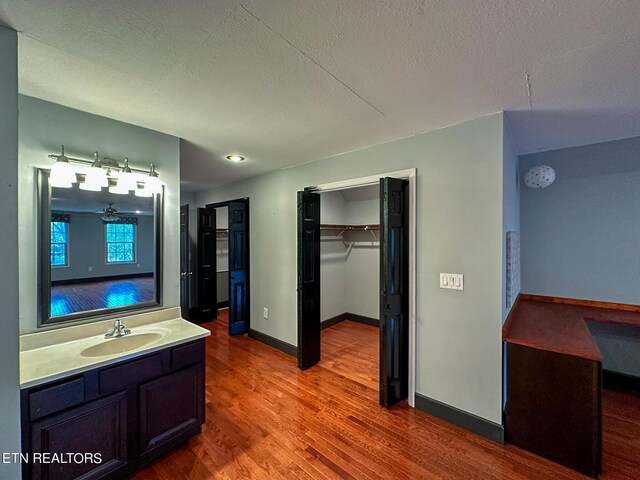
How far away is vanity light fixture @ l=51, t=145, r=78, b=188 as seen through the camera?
1721 millimetres

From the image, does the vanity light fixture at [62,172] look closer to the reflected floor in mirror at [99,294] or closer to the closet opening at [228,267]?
the reflected floor in mirror at [99,294]

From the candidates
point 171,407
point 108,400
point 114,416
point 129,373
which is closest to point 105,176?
point 129,373

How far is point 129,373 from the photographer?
1.65 m

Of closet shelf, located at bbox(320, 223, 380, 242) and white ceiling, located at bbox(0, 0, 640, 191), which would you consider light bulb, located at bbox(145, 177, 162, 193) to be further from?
closet shelf, located at bbox(320, 223, 380, 242)

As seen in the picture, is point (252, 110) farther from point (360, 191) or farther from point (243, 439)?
point (360, 191)

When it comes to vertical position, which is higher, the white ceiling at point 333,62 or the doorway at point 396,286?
the white ceiling at point 333,62

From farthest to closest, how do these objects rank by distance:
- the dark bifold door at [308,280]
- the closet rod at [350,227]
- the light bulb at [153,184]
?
the closet rod at [350,227], the dark bifold door at [308,280], the light bulb at [153,184]

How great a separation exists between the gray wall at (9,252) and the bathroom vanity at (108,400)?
0.46ft

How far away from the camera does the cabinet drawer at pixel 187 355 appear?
6.09 ft

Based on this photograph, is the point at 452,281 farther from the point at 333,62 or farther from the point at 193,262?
the point at 193,262

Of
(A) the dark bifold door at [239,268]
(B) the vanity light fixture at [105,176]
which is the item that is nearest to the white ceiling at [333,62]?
(B) the vanity light fixture at [105,176]

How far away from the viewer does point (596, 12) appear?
3.48 feet

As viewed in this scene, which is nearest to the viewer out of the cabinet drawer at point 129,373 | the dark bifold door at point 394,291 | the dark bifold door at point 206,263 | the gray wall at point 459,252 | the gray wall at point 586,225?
the cabinet drawer at point 129,373

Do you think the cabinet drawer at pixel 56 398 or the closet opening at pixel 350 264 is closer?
the cabinet drawer at pixel 56 398
